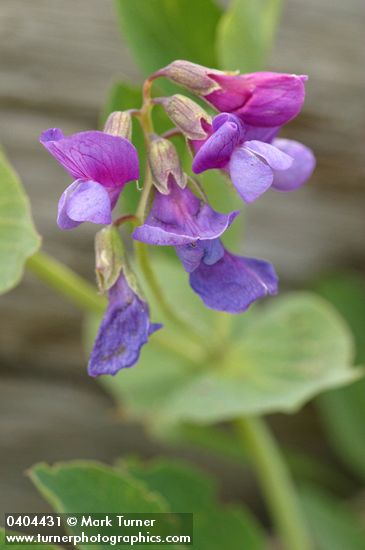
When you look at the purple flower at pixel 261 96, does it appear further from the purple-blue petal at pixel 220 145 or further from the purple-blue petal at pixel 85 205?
the purple-blue petal at pixel 85 205

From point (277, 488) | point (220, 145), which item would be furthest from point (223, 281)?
Answer: point (277, 488)

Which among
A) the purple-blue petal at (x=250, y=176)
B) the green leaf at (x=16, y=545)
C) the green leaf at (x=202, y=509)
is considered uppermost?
the purple-blue petal at (x=250, y=176)

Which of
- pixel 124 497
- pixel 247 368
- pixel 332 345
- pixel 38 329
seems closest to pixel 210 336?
pixel 247 368

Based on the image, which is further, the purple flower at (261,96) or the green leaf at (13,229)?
the green leaf at (13,229)

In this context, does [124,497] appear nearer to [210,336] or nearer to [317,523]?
[210,336]

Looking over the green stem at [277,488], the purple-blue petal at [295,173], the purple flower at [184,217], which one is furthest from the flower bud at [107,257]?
the green stem at [277,488]
